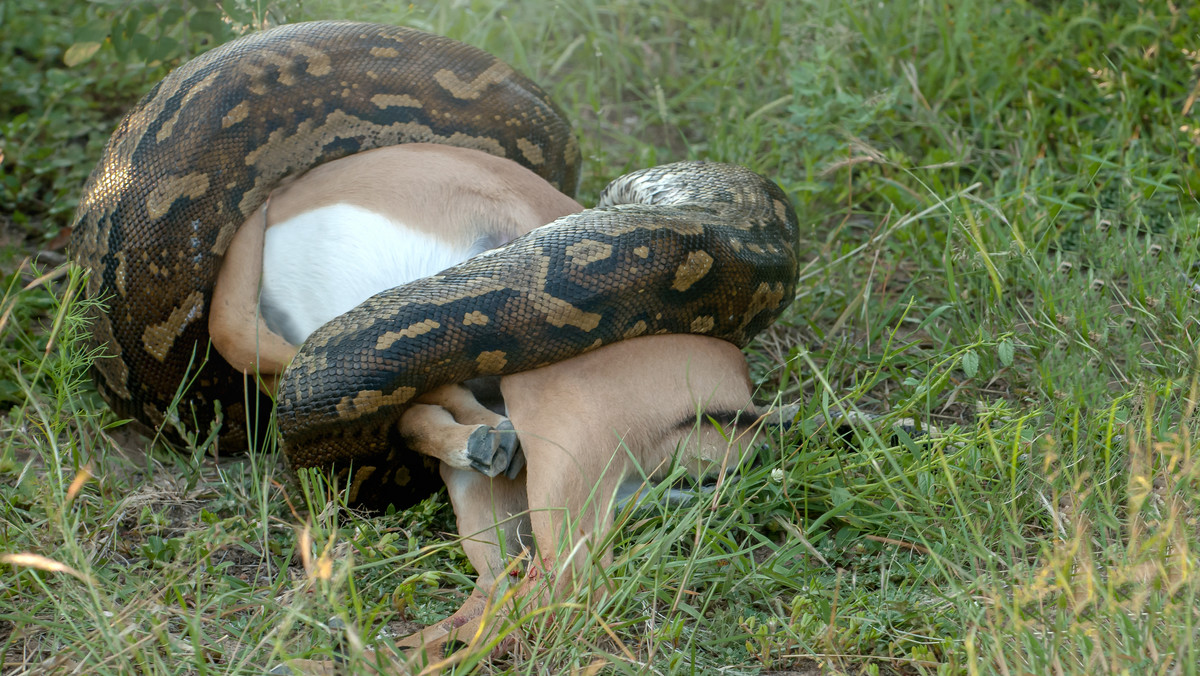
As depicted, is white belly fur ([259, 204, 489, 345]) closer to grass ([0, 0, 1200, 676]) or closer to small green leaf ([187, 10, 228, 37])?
grass ([0, 0, 1200, 676])

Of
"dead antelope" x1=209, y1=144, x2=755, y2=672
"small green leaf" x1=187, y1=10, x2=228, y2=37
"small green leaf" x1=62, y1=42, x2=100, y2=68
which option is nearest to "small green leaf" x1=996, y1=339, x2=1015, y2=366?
"dead antelope" x1=209, y1=144, x2=755, y2=672

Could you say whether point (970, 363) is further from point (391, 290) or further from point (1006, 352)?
point (391, 290)

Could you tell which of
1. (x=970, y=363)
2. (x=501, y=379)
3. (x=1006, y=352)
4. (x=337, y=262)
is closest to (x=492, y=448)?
(x=501, y=379)

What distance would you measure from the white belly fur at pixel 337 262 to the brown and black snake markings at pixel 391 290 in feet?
0.72

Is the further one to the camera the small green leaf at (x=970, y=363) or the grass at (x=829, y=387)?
the small green leaf at (x=970, y=363)

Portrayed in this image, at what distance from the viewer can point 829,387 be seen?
317 centimetres

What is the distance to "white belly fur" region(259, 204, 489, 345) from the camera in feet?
11.7

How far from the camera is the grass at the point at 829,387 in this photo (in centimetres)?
266

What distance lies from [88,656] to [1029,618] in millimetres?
2223

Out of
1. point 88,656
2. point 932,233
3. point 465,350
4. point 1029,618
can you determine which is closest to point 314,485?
point 465,350

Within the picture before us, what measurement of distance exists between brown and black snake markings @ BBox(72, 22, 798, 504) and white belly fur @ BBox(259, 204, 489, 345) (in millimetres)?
220

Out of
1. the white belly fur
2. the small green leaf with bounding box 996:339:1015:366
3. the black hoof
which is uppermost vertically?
the white belly fur

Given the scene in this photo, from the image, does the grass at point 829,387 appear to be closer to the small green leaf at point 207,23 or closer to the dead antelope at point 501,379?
the small green leaf at point 207,23

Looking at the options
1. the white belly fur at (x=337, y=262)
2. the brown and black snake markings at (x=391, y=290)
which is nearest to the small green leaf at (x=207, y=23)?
the brown and black snake markings at (x=391, y=290)
